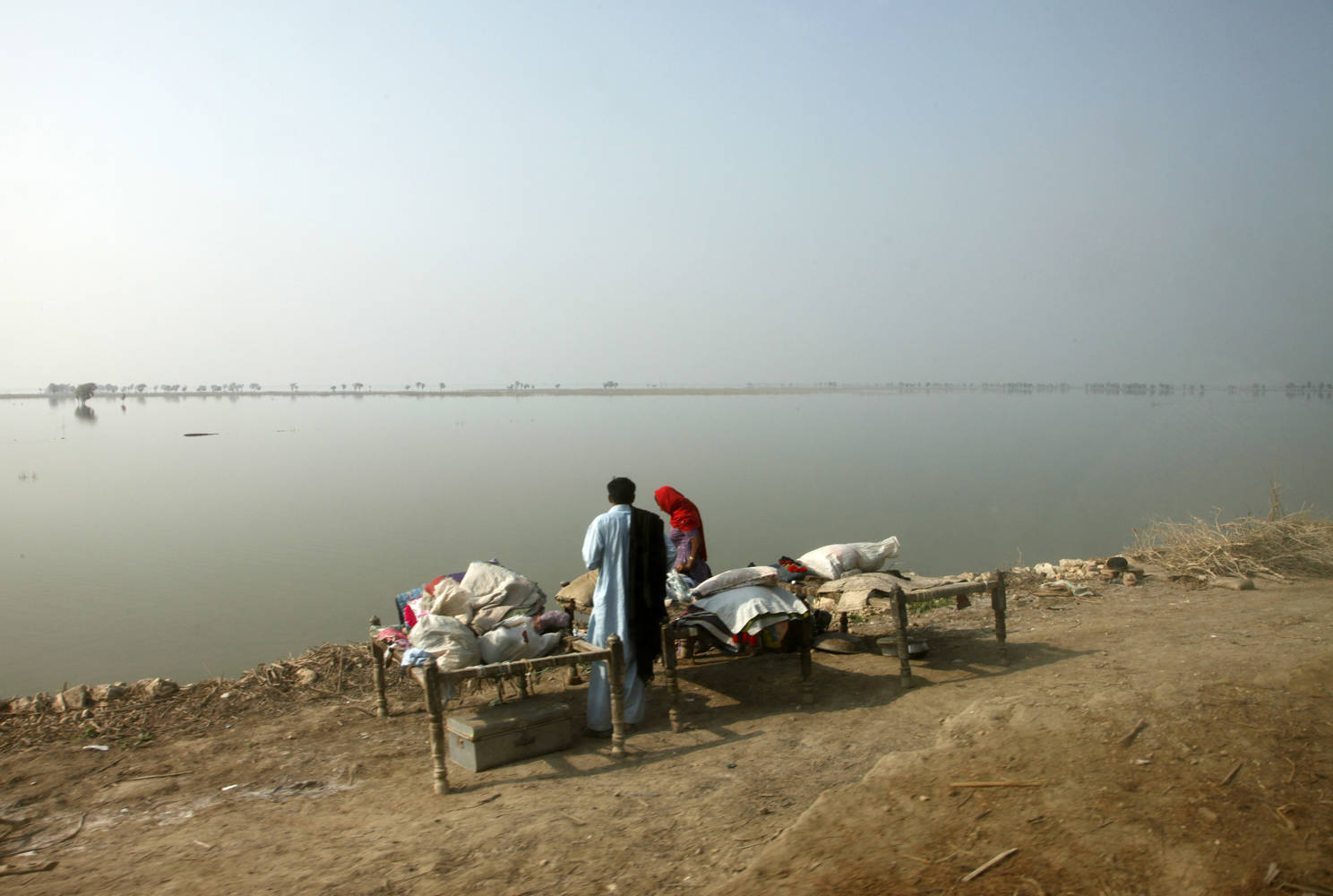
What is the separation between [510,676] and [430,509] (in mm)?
16275

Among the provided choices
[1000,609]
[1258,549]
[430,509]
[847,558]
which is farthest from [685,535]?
[430,509]

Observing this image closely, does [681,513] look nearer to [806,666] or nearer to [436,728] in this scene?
[806,666]

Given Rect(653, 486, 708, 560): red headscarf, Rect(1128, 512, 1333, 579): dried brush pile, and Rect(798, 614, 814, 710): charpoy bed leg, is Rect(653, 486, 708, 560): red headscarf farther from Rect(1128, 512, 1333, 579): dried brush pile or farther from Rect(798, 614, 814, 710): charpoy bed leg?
Rect(1128, 512, 1333, 579): dried brush pile

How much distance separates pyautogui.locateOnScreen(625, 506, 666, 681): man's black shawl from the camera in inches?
212

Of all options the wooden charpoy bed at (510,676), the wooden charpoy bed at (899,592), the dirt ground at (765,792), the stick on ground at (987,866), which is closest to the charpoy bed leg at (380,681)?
the dirt ground at (765,792)

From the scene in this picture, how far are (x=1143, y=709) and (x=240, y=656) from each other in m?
9.37

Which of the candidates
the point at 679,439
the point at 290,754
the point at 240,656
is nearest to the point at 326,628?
the point at 240,656

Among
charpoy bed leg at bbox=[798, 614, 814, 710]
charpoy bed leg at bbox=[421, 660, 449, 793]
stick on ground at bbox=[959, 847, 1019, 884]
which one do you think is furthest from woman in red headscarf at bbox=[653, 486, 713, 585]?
stick on ground at bbox=[959, 847, 1019, 884]

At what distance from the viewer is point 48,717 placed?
19.1 feet

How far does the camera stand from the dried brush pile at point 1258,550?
930 cm

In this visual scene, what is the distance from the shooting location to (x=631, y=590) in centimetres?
536

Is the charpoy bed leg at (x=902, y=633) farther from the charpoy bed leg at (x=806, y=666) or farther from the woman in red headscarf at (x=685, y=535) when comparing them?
the woman in red headscarf at (x=685, y=535)

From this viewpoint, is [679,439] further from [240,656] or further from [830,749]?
[830,749]

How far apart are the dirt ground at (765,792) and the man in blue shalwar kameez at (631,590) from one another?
40cm
